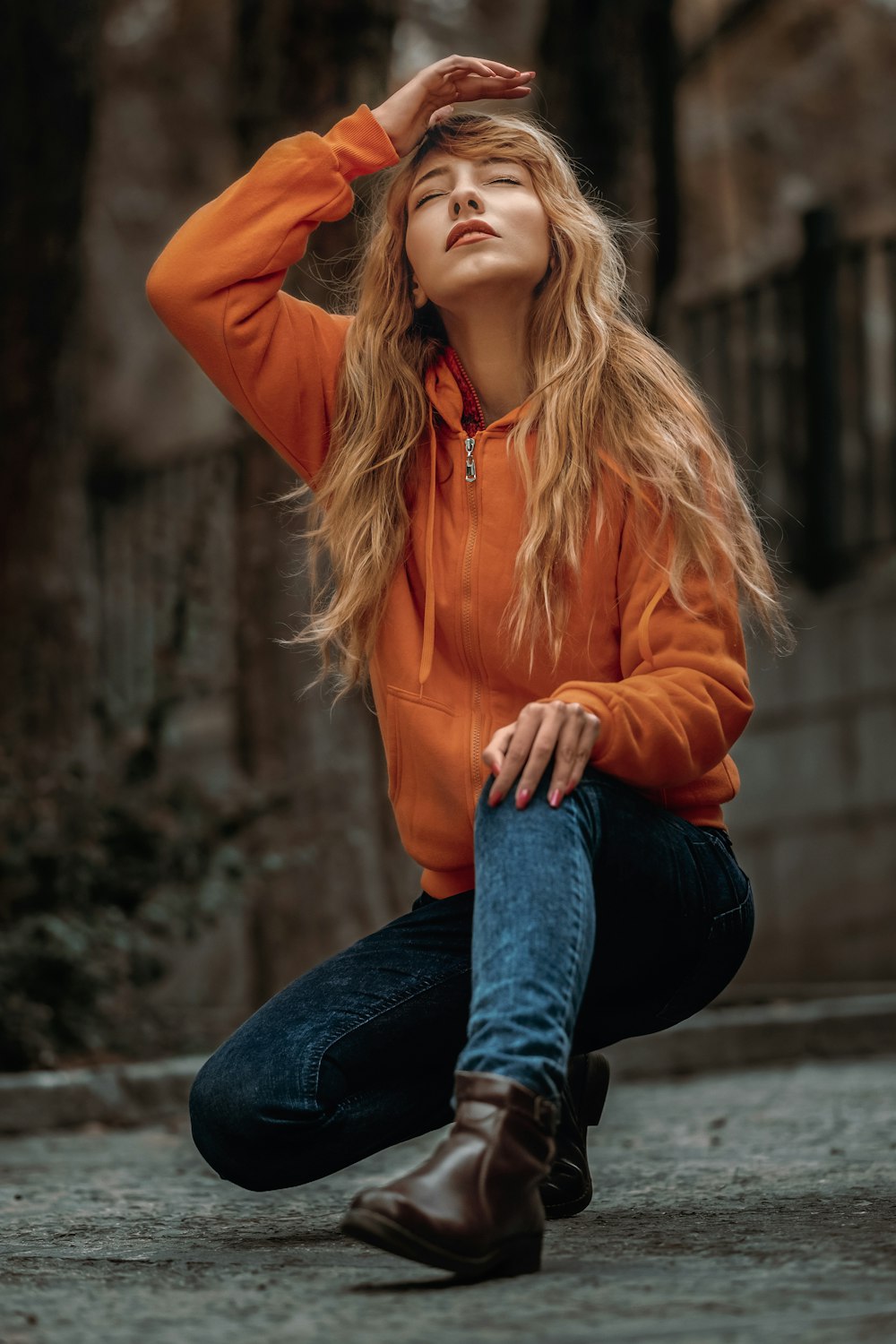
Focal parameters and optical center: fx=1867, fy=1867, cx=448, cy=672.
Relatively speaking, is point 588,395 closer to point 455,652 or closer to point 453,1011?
point 455,652

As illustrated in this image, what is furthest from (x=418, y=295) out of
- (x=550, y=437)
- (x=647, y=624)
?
(x=647, y=624)

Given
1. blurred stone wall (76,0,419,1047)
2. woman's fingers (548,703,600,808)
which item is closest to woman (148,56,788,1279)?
woman's fingers (548,703,600,808)

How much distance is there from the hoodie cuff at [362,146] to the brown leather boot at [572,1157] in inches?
63.2

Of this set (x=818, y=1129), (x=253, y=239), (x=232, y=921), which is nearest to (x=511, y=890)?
(x=253, y=239)

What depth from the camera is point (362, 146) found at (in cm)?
331

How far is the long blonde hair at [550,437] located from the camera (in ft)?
9.73

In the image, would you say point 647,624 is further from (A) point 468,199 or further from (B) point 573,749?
(A) point 468,199

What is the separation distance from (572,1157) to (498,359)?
137 cm

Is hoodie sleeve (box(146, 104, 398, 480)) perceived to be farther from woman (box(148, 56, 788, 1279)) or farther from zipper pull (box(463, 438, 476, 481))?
zipper pull (box(463, 438, 476, 481))

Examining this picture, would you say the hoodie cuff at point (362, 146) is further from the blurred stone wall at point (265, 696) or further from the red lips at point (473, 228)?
the blurred stone wall at point (265, 696)

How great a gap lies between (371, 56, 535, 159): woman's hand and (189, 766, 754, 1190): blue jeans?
1278 millimetres

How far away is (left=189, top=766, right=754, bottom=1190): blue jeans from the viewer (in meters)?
2.62

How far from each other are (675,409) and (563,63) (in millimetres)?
5389

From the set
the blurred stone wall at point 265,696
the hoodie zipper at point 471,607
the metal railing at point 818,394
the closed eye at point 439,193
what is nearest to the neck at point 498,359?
the hoodie zipper at point 471,607
